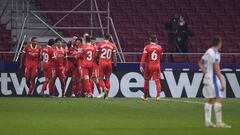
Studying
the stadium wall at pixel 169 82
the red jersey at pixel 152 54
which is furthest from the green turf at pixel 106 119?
the stadium wall at pixel 169 82

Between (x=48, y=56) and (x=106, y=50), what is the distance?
11.7 ft

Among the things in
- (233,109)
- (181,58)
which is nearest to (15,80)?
(181,58)

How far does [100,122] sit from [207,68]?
276cm

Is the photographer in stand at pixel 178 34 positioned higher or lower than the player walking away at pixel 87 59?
higher

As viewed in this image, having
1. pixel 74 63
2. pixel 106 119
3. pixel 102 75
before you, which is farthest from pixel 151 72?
pixel 106 119

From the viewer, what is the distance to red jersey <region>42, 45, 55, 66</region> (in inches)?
1136

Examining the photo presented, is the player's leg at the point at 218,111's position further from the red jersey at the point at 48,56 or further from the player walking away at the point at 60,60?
the red jersey at the point at 48,56

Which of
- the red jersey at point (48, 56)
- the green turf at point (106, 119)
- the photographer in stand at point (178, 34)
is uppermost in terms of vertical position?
the photographer in stand at point (178, 34)

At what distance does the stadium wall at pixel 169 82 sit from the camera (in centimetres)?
3023

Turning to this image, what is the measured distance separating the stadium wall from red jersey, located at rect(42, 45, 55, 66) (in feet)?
5.51

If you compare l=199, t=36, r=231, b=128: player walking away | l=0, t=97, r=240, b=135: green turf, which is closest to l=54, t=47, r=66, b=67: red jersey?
l=0, t=97, r=240, b=135: green turf

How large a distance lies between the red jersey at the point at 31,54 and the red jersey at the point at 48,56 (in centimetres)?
29

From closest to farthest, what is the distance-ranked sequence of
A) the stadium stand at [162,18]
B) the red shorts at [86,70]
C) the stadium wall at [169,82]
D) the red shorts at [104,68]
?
the red shorts at [104,68] < the red shorts at [86,70] < the stadium wall at [169,82] < the stadium stand at [162,18]

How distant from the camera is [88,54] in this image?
2742cm
